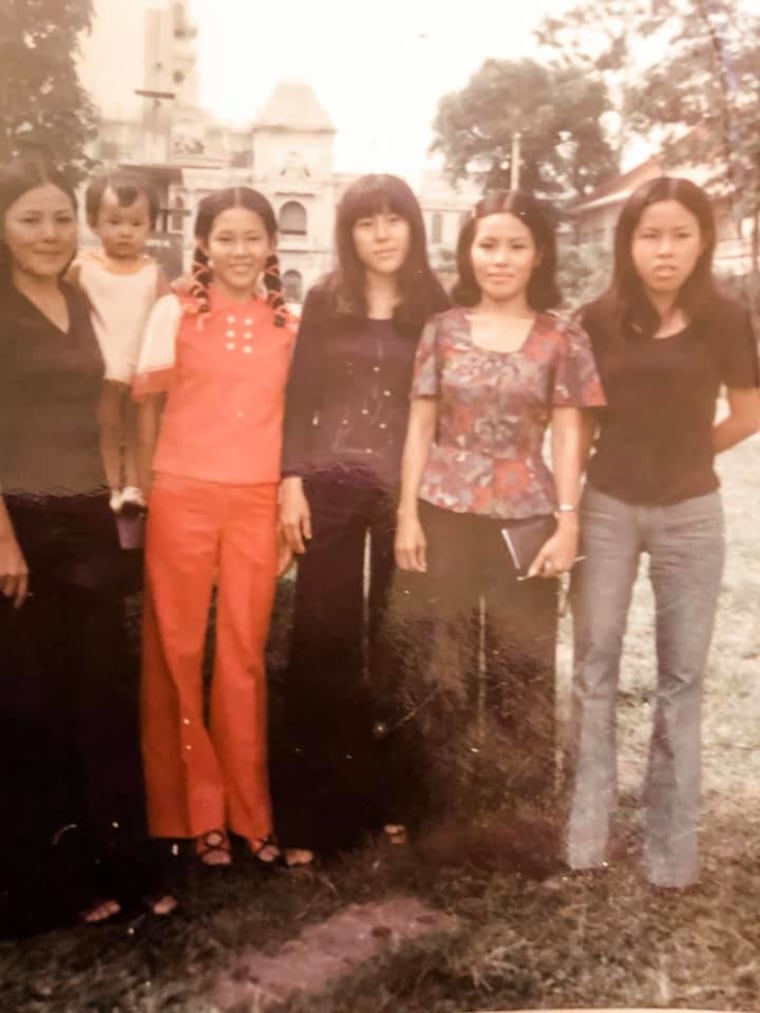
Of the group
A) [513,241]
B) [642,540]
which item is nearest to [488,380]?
[513,241]

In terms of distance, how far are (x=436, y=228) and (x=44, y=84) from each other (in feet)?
1.46

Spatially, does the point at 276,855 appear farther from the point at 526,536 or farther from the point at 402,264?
the point at 402,264

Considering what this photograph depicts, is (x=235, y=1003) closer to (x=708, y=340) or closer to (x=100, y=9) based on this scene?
(x=708, y=340)

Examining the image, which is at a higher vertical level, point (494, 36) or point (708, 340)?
point (494, 36)

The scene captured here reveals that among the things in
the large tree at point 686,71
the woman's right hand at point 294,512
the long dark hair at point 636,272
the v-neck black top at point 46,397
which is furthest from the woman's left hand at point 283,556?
the large tree at point 686,71

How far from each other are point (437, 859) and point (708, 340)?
2.17 feet

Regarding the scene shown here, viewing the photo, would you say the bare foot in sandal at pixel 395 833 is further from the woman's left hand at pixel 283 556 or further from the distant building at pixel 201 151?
the distant building at pixel 201 151

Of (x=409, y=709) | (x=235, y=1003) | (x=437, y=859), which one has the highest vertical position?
(x=409, y=709)

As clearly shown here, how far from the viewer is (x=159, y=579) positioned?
1278 millimetres

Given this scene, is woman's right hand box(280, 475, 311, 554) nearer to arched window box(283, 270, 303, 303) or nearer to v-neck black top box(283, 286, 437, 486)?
v-neck black top box(283, 286, 437, 486)

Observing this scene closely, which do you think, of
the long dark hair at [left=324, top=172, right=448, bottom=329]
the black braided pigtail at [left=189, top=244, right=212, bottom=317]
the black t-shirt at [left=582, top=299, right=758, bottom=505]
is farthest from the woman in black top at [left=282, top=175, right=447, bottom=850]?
the black t-shirt at [left=582, top=299, right=758, bottom=505]

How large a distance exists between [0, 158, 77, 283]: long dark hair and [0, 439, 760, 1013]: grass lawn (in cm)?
72

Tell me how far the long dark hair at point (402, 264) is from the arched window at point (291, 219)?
0.04m

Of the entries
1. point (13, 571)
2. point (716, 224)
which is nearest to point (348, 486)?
point (13, 571)
